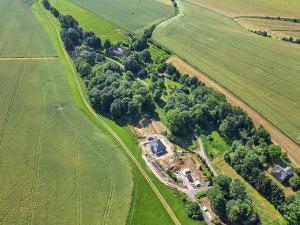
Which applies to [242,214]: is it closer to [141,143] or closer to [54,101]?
[141,143]

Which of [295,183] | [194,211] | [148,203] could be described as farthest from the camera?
[295,183]

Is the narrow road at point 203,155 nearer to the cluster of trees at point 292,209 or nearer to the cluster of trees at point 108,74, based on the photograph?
the cluster of trees at point 292,209

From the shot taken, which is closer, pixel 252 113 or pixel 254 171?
pixel 254 171

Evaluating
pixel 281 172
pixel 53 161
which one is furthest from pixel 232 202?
pixel 53 161

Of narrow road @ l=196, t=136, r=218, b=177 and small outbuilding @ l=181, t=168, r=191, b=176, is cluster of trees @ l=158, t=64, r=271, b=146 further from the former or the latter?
small outbuilding @ l=181, t=168, r=191, b=176

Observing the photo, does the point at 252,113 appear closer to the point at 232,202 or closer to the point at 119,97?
the point at 232,202
